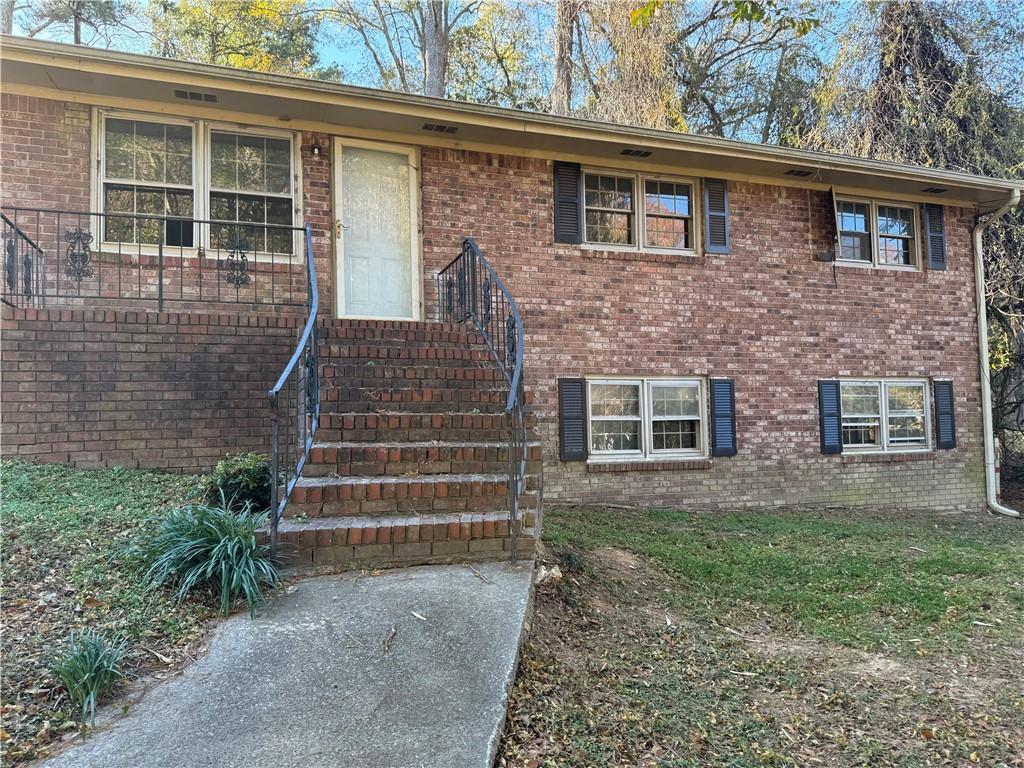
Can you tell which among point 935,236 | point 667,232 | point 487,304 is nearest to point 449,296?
point 487,304

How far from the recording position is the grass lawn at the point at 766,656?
261 centimetres

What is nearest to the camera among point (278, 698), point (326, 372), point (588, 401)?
point (278, 698)

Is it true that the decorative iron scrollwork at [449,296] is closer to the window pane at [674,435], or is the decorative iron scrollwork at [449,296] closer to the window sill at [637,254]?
the window sill at [637,254]

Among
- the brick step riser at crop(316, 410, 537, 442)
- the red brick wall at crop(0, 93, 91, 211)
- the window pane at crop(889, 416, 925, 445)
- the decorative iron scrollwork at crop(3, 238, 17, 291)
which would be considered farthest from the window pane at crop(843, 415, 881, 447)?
the decorative iron scrollwork at crop(3, 238, 17, 291)

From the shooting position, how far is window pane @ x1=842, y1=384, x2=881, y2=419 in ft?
28.7

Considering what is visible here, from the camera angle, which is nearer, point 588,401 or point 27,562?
point 27,562

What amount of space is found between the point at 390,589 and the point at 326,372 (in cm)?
222

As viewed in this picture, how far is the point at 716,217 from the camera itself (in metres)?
8.15

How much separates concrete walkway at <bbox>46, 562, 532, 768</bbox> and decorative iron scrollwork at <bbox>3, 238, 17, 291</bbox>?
4.38 meters

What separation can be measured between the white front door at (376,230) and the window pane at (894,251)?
6.93 metres

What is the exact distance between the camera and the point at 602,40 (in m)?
14.0

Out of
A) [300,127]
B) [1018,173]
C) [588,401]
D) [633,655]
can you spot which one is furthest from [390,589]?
[1018,173]

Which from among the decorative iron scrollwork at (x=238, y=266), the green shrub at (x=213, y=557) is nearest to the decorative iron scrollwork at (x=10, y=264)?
the decorative iron scrollwork at (x=238, y=266)

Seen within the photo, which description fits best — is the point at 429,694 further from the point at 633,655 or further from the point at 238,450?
the point at 238,450
